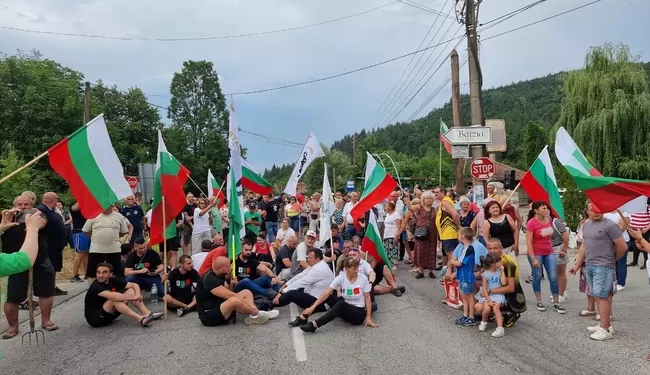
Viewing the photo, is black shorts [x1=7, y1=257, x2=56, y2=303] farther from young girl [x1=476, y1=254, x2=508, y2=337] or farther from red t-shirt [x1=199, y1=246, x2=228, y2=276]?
young girl [x1=476, y1=254, x2=508, y2=337]

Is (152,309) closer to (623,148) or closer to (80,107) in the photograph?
(623,148)

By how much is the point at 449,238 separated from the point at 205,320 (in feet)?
15.7

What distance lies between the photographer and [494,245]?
261 inches

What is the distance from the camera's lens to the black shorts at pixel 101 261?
27.8 feet

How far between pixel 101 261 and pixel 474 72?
32.4ft

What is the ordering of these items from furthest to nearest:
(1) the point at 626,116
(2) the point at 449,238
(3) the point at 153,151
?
(3) the point at 153,151
(1) the point at 626,116
(2) the point at 449,238

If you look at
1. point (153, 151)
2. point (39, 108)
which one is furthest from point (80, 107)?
point (153, 151)

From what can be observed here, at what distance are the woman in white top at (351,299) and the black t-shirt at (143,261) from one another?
3.26m

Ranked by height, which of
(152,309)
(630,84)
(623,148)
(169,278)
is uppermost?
(630,84)

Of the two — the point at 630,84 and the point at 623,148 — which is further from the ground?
the point at 630,84

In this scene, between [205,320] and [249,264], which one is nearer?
[205,320]

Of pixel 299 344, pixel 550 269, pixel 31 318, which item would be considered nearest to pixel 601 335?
pixel 550 269

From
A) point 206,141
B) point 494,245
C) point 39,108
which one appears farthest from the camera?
point 206,141

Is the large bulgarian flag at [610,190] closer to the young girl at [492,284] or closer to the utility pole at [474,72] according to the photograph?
the young girl at [492,284]
